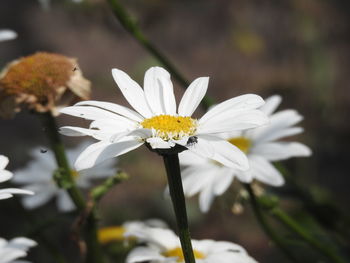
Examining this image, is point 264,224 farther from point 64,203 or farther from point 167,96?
point 64,203

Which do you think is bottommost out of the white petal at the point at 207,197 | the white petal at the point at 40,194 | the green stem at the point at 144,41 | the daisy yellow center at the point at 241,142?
the white petal at the point at 207,197

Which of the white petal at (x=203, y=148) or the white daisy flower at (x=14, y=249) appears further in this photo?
the white daisy flower at (x=14, y=249)

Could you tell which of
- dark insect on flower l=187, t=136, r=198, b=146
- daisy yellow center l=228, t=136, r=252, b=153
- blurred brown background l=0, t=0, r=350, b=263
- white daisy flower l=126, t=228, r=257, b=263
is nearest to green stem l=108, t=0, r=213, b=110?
daisy yellow center l=228, t=136, r=252, b=153

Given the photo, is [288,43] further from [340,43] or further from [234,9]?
[234,9]

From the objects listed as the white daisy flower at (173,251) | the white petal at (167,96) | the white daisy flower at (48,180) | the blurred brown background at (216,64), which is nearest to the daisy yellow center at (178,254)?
the white daisy flower at (173,251)

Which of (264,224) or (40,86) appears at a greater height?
(40,86)

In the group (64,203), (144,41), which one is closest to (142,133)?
(144,41)

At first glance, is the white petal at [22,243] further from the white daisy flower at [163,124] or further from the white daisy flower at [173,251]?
the white daisy flower at [163,124]

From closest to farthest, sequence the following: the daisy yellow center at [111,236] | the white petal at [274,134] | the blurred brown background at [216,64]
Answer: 1. the white petal at [274,134]
2. the daisy yellow center at [111,236]
3. the blurred brown background at [216,64]
